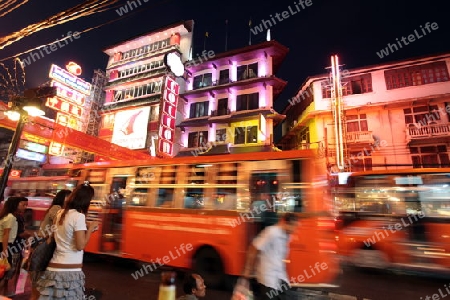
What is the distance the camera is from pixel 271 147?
2011 cm

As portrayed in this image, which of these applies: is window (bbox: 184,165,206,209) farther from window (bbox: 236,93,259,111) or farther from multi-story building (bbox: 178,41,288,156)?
window (bbox: 236,93,259,111)

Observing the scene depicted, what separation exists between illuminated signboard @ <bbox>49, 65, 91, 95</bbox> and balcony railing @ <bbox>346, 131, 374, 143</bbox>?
2120 centimetres

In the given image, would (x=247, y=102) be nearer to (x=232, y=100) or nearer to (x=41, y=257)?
(x=232, y=100)

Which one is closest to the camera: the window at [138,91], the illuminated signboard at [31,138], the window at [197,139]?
the illuminated signboard at [31,138]

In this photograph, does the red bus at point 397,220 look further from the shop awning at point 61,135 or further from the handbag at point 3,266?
the shop awning at point 61,135

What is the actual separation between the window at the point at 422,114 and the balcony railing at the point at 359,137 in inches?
111

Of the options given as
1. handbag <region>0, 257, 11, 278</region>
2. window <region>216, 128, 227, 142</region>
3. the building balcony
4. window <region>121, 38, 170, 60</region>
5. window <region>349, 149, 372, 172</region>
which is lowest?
handbag <region>0, 257, 11, 278</region>

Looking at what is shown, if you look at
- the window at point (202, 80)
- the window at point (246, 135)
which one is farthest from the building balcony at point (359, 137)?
the window at point (202, 80)

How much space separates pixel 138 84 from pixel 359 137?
21.7m

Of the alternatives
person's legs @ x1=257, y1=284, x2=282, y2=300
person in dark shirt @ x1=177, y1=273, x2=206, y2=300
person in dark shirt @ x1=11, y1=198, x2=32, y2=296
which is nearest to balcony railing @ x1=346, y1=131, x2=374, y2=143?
person's legs @ x1=257, y1=284, x2=282, y2=300

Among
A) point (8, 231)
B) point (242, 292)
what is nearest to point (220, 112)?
point (8, 231)

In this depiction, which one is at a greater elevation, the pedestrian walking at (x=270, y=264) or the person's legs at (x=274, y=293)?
the pedestrian walking at (x=270, y=264)

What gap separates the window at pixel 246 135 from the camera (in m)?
21.1

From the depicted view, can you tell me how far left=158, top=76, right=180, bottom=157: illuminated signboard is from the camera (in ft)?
64.1
